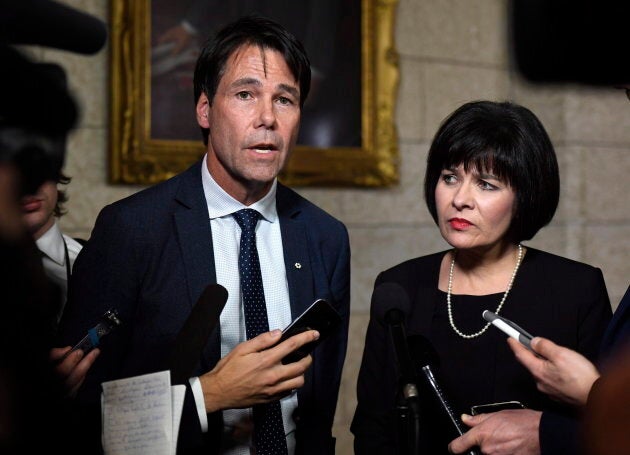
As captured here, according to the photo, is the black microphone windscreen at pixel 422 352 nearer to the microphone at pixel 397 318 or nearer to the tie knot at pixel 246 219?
the microphone at pixel 397 318

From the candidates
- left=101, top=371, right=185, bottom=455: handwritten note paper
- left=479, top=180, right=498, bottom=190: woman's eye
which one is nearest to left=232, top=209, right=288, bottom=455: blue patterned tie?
left=479, top=180, right=498, bottom=190: woman's eye

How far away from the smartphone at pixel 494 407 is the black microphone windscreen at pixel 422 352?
159mm

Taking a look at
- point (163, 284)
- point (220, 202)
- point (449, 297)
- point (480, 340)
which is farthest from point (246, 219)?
point (480, 340)

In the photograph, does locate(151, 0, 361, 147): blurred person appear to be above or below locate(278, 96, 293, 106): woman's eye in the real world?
above

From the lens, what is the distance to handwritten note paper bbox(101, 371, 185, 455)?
4.09 feet

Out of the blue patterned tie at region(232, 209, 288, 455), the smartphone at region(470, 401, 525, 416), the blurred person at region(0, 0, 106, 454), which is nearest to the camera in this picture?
the blurred person at region(0, 0, 106, 454)

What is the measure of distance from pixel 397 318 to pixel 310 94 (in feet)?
9.40

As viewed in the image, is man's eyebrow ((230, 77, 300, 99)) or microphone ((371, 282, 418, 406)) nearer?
microphone ((371, 282, 418, 406))

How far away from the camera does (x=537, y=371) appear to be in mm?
1565

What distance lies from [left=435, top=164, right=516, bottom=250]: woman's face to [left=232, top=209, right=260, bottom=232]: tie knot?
540 mm

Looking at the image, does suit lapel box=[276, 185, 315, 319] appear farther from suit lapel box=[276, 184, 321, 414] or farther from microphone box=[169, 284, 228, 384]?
microphone box=[169, 284, 228, 384]

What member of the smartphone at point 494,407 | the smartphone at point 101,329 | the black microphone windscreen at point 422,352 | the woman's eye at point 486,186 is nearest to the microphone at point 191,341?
the smartphone at point 101,329

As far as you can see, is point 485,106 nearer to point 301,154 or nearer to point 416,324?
point 416,324

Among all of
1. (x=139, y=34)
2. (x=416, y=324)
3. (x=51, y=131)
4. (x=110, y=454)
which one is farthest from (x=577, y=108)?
(x=51, y=131)
